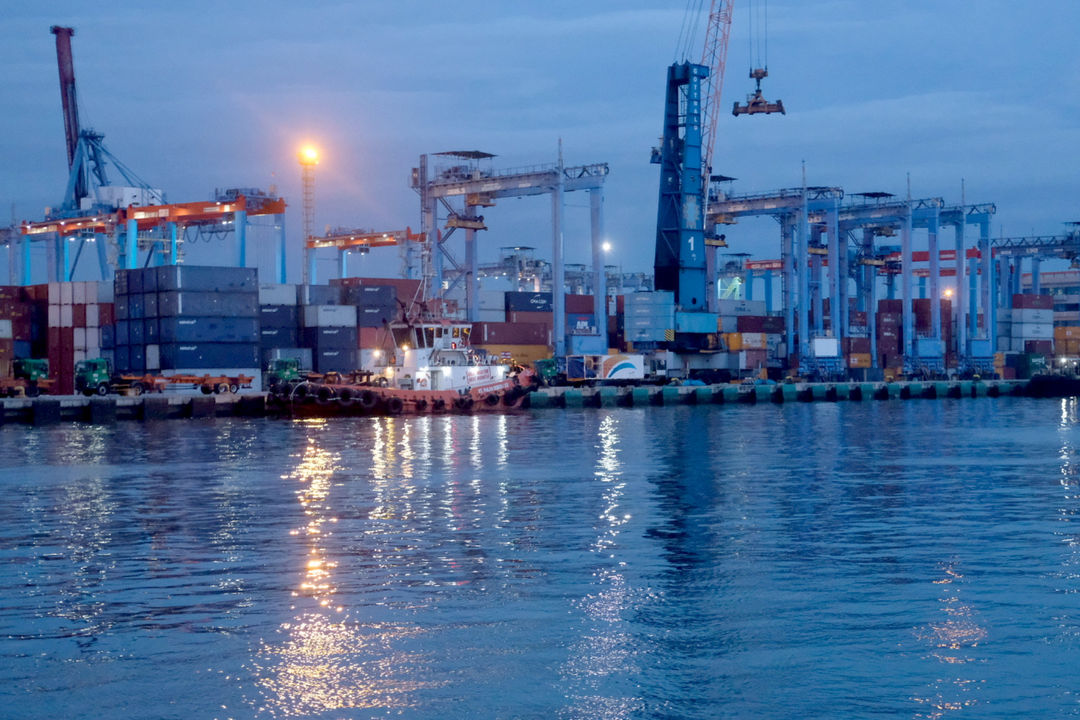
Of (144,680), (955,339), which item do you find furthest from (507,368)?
(955,339)

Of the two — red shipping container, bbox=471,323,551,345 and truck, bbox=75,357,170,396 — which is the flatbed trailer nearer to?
truck, bbox=75,357,170,396

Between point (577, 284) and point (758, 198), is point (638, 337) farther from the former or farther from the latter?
point (577, 284)

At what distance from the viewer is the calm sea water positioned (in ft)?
34.8

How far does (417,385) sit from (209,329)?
49.1ft

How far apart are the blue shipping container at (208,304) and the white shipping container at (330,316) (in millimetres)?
5587

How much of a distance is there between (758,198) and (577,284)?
7274 cm

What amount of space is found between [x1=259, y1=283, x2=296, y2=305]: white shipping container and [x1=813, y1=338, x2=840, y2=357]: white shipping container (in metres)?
40.3

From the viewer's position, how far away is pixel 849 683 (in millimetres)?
10789

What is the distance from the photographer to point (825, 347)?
92375 mm

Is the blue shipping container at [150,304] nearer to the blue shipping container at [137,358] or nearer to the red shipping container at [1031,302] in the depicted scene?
the blue shipping container at [137,358]

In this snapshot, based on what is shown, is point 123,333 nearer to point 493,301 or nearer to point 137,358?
point 137,358

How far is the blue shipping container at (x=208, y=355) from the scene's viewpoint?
2520 inches

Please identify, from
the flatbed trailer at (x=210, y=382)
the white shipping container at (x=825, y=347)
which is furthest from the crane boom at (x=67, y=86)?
the white shipping container at (x=825, y=347)

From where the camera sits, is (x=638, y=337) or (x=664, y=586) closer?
(x=664, y=586)
